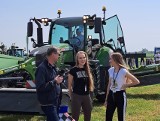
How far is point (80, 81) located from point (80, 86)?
8 centimetres

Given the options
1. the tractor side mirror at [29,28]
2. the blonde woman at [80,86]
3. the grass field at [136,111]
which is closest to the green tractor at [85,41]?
the tractor side mirror at [29,28]

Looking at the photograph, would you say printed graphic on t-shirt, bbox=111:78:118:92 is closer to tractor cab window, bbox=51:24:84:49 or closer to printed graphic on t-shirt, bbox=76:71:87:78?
printed graphic on t-shirt, bbox=76:71:87:78

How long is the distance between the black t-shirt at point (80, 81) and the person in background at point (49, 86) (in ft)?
3.10

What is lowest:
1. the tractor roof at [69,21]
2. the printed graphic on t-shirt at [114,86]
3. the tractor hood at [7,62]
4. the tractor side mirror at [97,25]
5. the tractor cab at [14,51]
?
the printed graphic on t-shirt at [114,86]

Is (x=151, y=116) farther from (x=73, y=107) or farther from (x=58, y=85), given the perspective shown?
(x=58, y=85)

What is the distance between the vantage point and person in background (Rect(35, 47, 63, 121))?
457 centimetres

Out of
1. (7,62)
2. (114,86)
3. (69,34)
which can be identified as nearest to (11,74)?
(7,62)

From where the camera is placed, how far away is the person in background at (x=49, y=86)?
4.57 m

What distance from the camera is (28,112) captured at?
688 cm

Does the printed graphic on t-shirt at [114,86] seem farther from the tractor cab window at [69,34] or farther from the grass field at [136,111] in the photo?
the tractor cab window at [69,34]

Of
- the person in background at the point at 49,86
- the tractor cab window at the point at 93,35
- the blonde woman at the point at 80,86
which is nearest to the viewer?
the person in background at the point at 49,86

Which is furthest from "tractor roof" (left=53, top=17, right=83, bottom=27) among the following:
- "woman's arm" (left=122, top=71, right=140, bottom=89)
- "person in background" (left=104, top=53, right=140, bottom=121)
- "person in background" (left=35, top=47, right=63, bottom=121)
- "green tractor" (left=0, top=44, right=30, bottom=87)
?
"person in background" (left=35, top=47, right=63, bottom=121)

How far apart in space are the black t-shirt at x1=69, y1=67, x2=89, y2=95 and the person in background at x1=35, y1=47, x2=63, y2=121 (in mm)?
945

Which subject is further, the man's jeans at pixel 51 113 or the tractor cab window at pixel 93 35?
the tractor cab window at pixel 93 35
